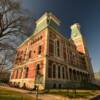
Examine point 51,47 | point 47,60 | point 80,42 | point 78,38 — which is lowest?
point 47,60

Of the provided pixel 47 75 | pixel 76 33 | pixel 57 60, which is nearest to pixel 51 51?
pixel 57 60

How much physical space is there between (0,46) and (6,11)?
517 cm

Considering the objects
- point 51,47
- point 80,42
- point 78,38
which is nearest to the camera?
point 51,47

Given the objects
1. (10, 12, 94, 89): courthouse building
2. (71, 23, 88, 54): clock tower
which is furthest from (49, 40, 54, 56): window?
(71, 23, 88, 54): clock tower

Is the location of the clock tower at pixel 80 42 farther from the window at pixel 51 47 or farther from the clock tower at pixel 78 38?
the window at pixel 51 47

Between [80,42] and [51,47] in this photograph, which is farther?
[80,42]

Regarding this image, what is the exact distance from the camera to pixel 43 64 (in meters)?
22.4

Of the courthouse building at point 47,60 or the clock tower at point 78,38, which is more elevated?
the clock tower at point 78,38

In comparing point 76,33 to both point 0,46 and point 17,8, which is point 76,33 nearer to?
point 17,8

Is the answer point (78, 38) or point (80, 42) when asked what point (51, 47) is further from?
point (78, 38)

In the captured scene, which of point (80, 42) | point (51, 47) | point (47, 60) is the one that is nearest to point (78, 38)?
point (80, 42)

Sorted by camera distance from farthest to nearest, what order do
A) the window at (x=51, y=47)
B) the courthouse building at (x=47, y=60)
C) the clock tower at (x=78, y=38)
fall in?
1. the clock tower at (x=78, y=38)
2. the window at (x=51, y=47)
3. the courthouse building at (x=47, y=60)

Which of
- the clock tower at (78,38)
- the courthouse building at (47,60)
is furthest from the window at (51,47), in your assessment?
the clock tower at (78,38)

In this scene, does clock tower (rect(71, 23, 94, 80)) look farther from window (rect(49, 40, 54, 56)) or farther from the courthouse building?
window (rect(49, 40, 54, 56))
